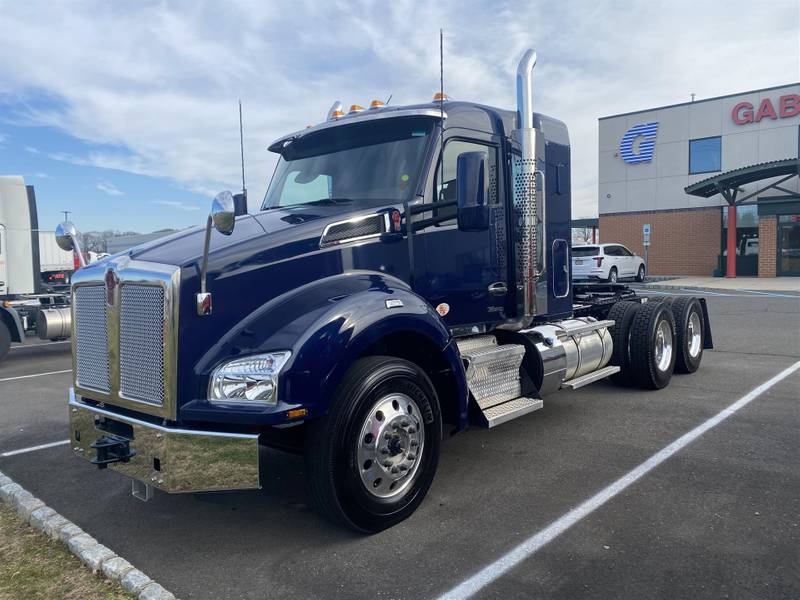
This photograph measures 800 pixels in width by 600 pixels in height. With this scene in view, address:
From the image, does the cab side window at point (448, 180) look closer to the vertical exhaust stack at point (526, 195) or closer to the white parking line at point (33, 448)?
the vertical exhaust stack at point (526, 195)

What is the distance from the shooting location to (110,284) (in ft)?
12.5

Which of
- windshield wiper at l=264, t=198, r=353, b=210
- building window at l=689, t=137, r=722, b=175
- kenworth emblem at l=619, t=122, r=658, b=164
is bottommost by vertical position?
windshield wiper at l=264, t=198, r=353, b=210

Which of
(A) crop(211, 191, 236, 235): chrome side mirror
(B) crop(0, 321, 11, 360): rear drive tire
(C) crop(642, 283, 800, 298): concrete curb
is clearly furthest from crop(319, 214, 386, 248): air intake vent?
(C) crop(642, 283, 800, 298): concrete curb

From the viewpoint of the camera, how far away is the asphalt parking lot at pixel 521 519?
3.23 meters

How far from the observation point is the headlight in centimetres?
334

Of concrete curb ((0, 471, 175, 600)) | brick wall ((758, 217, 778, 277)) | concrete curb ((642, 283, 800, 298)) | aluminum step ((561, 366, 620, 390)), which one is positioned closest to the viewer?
concrete curb ((0, 471, 175, 600))

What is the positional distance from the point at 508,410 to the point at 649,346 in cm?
297

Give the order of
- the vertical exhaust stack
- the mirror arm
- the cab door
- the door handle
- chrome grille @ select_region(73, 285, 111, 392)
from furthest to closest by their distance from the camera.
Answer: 1. the vertical exhaust stack
2. the door handle
3. the cab door
4. chrome grille @ select_region(73, 285, 111, 392)
5. the mirror arm

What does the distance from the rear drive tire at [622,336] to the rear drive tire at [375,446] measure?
378cm

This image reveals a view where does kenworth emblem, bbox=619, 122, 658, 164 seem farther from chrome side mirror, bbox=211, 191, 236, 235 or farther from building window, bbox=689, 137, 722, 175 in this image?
chrome side mirror, bbox=211, 191, 236, 235

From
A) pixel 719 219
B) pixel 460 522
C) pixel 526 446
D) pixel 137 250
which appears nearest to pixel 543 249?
pixel 526 446

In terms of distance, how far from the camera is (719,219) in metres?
27.8

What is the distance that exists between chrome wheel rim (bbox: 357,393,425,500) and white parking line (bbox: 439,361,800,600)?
79 centimetres

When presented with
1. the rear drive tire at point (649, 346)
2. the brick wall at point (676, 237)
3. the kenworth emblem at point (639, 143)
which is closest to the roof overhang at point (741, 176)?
the brick wall at point (676, 237)
